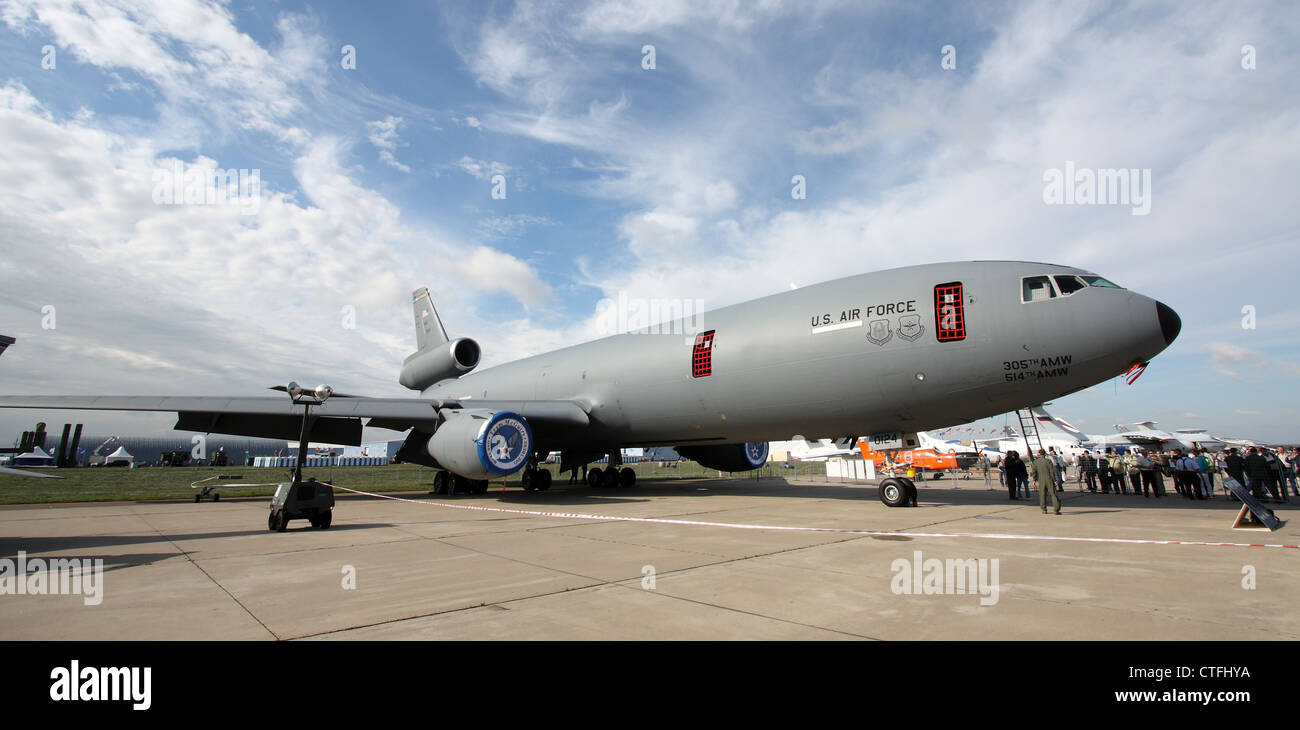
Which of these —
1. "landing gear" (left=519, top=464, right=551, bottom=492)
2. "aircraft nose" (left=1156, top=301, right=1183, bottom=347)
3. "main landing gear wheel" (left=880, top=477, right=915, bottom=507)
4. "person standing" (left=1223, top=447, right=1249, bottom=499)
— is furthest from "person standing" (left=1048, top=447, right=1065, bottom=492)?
"landing gear" (left=519, top=464, right=551, bottom=492)

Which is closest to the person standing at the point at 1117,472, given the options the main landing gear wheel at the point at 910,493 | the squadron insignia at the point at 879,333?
the main landing gear wheel at the point at 910,493

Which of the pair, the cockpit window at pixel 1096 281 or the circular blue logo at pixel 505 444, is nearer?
the cockpit window at pixel 1096 281

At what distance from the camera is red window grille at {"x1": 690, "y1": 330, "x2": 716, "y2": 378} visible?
551 inches

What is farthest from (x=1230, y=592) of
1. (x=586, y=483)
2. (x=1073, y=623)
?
(x=586, y=483)

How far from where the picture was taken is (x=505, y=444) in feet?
45.2

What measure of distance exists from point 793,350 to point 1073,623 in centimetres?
882

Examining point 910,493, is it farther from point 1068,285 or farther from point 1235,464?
point 1235,464

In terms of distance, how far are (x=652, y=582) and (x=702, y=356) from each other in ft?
30.6

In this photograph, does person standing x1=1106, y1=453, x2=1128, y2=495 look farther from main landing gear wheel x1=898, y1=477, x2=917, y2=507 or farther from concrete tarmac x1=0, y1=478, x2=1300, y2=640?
main landing gear wheel x1=898, y1=477, x2=917, y2=507

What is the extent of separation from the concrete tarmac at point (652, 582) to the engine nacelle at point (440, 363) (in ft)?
44.0

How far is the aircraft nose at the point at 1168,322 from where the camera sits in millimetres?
9406

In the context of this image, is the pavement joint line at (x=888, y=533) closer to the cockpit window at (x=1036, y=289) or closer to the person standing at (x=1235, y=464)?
the cockpit window at (x=1036, y=289)

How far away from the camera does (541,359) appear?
2070cm

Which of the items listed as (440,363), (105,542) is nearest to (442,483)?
(440,363)
